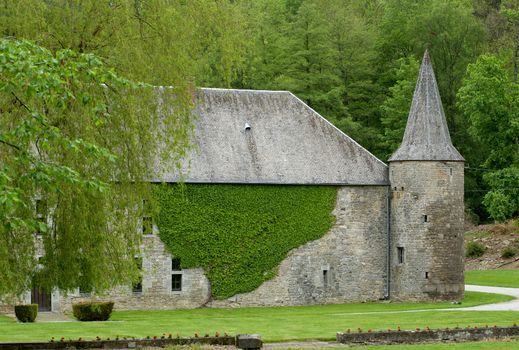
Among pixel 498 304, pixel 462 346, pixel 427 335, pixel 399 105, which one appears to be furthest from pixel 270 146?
pixel 399 105

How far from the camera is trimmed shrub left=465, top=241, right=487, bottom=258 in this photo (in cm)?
5716

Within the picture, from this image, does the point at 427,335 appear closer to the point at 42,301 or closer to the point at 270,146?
the point at 270,146

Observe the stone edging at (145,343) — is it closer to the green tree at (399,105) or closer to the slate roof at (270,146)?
the slate roof at (270,146)

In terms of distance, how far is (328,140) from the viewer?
42.2 metres

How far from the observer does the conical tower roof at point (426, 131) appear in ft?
134

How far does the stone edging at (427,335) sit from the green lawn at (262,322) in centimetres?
142

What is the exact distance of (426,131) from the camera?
41469mm

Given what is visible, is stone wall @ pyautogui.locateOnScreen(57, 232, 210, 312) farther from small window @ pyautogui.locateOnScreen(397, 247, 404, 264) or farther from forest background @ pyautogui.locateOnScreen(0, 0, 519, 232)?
forest background @ pyautogui.locateOnScreen(0, 0, 519, 232)

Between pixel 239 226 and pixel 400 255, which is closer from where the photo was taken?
pixel 239 226

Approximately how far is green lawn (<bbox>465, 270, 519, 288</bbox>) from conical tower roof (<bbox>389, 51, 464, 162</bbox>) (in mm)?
9212

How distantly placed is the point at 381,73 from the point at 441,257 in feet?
89.5

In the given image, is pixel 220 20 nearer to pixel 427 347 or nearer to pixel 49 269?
pixel 49 269

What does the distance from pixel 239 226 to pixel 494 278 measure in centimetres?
1630

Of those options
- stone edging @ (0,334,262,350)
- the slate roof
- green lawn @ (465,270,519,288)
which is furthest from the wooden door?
green lawn @ (465,270,519,288)
